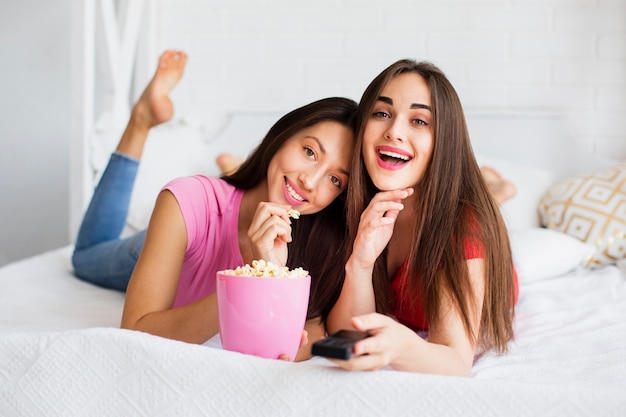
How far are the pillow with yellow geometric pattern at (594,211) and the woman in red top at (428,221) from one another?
36.8 inches

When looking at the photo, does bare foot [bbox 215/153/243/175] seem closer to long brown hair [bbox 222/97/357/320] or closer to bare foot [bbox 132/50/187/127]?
bare foot [bbox 132/50/187/127]

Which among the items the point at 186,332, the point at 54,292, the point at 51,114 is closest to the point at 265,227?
the point at 186,332

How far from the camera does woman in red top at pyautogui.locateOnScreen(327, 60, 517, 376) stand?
44.9 inches

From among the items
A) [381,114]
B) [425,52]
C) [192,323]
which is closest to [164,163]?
[425,52]

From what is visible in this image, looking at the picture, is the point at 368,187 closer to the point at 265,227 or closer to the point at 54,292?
the point at 265,227

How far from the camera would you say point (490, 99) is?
2.65m

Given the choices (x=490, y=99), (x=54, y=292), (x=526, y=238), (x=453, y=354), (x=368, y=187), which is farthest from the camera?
(x=490, y=99)

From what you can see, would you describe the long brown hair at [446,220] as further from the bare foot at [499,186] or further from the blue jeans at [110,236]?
the bare foot at [499,186]

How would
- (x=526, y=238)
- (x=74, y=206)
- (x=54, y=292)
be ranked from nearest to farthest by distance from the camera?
(x=54, y=292), (x=526, y=238), (x=74, y=206)

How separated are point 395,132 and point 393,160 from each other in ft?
0.16

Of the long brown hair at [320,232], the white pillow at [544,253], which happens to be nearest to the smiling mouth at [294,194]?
the long brown hair at [320,232]

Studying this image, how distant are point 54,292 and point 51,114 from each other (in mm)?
1318

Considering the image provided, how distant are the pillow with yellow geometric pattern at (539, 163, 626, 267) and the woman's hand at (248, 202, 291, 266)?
4.33ft

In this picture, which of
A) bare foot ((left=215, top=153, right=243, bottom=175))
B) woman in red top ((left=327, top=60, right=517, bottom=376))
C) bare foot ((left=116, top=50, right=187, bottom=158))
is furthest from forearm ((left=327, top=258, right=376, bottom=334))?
bare foot ((left=215, top=153, right=243, bottom=175))
